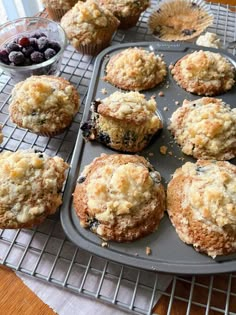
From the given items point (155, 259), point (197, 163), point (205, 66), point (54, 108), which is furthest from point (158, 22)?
point (155, 259)

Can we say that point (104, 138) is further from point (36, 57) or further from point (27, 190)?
point (36, 57)

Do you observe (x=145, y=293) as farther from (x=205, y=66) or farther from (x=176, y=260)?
(x=205, y=66)

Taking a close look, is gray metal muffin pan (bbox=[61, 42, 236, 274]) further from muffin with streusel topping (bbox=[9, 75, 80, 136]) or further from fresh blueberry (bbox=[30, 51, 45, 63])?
fresh blueberry (bbox=[30, 51, 45, 63])

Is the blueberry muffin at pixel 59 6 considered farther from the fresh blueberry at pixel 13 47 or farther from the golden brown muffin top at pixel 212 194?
the golden brown muffin top at pixel 212 194

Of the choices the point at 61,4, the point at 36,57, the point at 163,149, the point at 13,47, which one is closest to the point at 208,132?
the point at 163,149

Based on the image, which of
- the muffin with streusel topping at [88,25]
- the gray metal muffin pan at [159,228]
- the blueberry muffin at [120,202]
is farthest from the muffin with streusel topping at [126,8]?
the blueberry muffin at [120,202]

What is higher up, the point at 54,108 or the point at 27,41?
the point at 27,41
